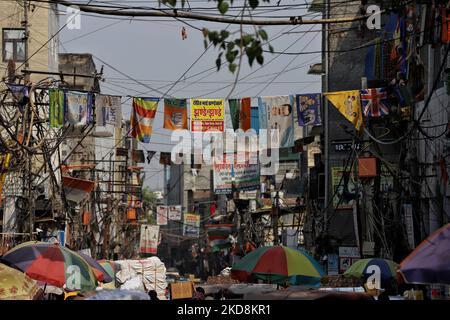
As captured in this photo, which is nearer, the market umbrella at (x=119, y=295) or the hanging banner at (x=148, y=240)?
the market umbrella at (x=119, y=295)

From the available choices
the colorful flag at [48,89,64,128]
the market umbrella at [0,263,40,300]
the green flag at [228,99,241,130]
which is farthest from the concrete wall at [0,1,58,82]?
the market umbrella at [0,263,40,300]

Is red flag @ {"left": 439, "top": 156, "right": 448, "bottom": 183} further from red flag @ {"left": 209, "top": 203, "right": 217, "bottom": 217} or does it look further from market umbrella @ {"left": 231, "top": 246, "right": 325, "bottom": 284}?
red flag @ {"left": 209, "top": 203, "right": 217, "bottom": 217}

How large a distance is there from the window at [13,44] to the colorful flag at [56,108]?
591 inches

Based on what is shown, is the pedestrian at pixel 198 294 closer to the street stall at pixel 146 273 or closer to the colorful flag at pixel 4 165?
the colorful flag at pixel 4 165

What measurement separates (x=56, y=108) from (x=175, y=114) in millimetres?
3652

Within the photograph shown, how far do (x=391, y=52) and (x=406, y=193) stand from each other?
19.2ft

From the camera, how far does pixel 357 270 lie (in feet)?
67.4

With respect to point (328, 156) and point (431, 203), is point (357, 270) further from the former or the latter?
point (328, 156)

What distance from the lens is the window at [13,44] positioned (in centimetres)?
4128

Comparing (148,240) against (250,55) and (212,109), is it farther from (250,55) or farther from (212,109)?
(250,55)

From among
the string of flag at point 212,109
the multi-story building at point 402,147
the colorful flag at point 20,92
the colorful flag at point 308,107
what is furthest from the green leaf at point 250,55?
the colorful flag at point 308,107

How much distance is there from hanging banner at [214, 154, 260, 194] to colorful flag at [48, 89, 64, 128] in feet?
69.3

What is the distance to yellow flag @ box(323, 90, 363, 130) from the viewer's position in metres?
27.1

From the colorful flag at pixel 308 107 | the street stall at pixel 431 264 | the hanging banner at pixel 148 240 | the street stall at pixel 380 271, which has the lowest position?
the hanging banner at pixel 148 240
